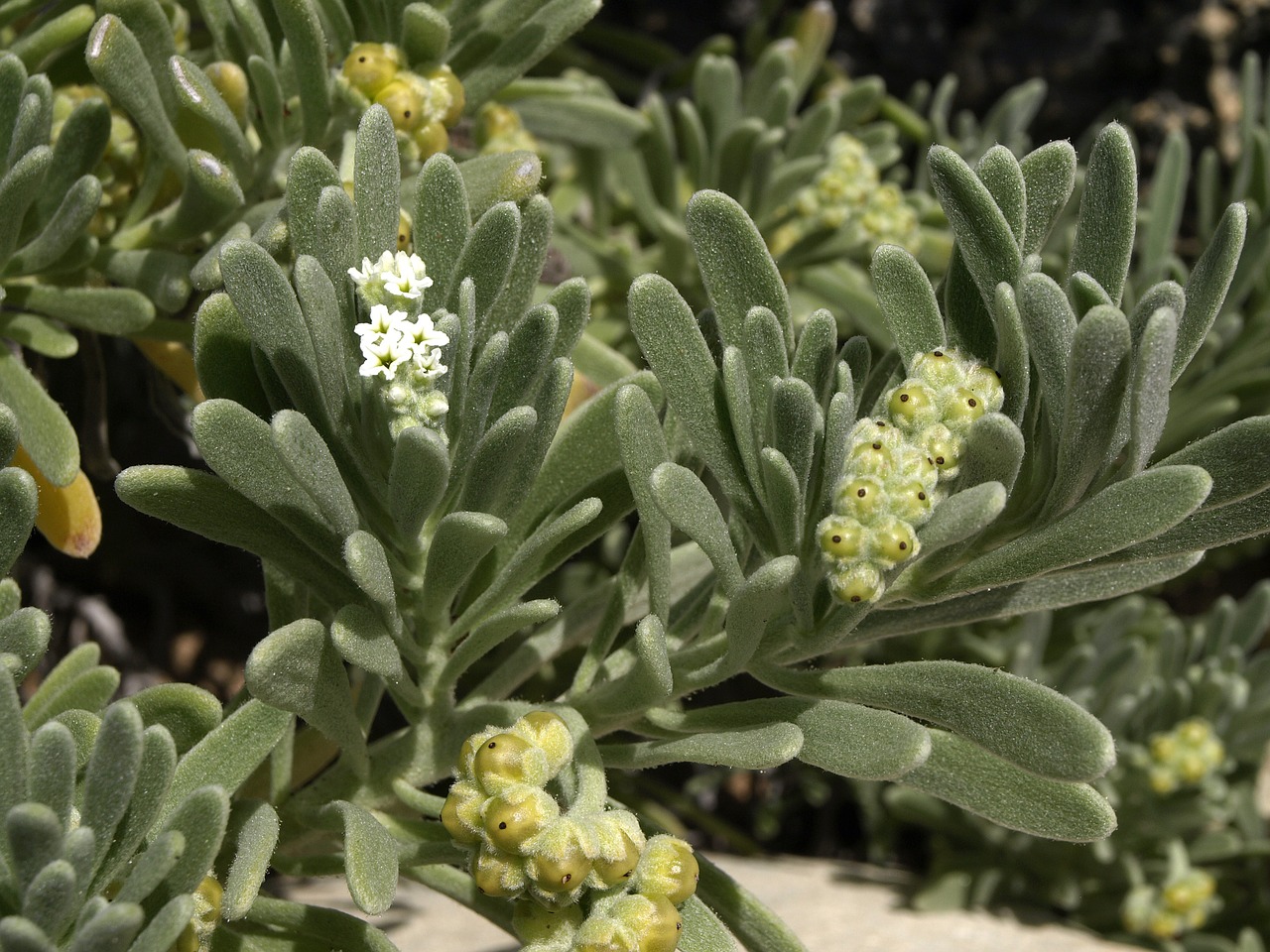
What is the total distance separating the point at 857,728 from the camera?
1036 millimetres

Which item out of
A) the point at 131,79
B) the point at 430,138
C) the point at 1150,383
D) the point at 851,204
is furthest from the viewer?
the point at 851,204

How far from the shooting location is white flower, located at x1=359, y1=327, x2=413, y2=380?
0.99 meters

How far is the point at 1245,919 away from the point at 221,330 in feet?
7.79

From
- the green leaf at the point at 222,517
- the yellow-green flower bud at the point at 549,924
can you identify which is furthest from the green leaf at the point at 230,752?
the yellow-green flower bud at the point at 549,924

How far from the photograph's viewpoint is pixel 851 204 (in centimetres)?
212

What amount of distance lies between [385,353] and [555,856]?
43 centimetres

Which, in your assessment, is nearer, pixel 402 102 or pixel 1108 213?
pixel 1108 213

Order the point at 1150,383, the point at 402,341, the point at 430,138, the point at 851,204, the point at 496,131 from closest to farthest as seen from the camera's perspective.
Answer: the point at 1150,383 → the point at 402,341 → the point at 430,138 → the point at 496,131 → the point at 851,204

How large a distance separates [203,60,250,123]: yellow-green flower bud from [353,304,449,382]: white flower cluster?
52 centimetres

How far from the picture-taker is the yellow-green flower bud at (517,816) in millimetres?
964

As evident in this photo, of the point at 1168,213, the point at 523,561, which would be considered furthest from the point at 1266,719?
the point at 523,561

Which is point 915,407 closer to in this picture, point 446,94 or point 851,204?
point 446,94

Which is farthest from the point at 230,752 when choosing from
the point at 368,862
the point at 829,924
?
the point at 829,924

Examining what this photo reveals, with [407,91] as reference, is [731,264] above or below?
below
